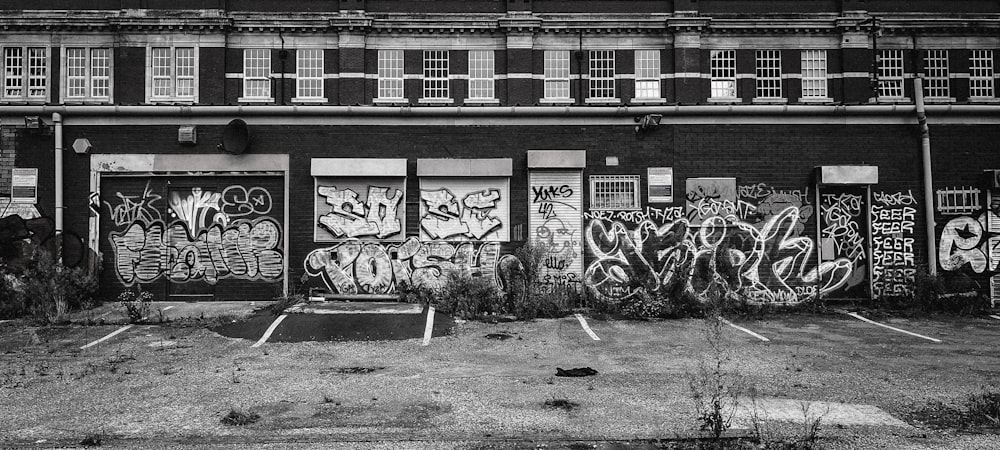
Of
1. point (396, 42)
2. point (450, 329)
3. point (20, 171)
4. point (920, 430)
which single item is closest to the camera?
point (920, 430)

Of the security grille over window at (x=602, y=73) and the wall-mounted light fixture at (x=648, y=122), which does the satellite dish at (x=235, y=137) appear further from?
the wall-mounted light fixture at (x=648, y=122)

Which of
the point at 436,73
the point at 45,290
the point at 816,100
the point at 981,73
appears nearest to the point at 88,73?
the point at 45,290

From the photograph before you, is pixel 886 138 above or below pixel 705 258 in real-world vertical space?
above

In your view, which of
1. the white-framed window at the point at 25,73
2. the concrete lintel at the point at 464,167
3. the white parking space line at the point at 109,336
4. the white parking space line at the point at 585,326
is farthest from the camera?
the white-framed window at the point at 25,73

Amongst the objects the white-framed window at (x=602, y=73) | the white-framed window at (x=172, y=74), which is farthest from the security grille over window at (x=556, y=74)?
the white-framed window at (x=172, y=74)

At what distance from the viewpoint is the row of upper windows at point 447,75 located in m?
16.0

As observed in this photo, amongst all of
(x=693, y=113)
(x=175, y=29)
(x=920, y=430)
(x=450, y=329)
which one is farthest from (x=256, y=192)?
(x=920, y=430)

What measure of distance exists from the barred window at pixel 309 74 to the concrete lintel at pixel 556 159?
587 cm

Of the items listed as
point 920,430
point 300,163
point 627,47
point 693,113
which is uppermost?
point 627,47

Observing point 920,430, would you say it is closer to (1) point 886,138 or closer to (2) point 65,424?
(2) point 65,424

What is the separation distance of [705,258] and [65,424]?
43.1 feet

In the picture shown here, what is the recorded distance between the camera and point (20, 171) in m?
15.1

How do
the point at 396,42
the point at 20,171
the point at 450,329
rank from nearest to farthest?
the point at 450,329
the point at 20,171
the point at 396,42

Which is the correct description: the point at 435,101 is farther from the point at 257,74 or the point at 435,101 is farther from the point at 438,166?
the point at 257,74
